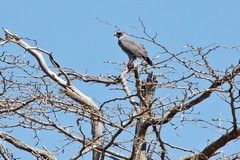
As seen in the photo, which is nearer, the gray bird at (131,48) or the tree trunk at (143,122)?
the tree trunk at (143,122)

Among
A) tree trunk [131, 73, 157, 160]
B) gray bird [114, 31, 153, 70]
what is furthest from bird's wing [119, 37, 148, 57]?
tree trunk [131, 73, 157, 160]

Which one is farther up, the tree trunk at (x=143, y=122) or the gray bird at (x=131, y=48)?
the gray bird at (x=131, y=48)

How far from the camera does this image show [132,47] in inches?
413

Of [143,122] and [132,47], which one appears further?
[132,47]

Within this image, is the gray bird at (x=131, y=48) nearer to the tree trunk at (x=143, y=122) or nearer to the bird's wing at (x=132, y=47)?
the bird's wing at (x=132, y=47)

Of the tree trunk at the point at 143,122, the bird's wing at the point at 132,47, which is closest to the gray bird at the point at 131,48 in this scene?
the bird's wing at the point at 132,47

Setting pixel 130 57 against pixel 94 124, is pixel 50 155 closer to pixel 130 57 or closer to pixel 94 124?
pixel 94 124

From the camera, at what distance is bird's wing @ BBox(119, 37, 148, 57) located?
10.0 metres

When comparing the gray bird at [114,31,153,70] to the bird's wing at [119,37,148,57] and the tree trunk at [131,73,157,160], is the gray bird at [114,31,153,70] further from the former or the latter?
the tree trunk at [131,73,157,160]

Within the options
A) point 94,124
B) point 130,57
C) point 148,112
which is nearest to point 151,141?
point 148,112

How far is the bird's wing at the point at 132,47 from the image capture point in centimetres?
1004

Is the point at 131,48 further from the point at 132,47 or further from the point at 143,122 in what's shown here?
the point at 143,122

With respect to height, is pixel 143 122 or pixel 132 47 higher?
pixel 132 47

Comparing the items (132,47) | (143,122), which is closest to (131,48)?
(132,47)
